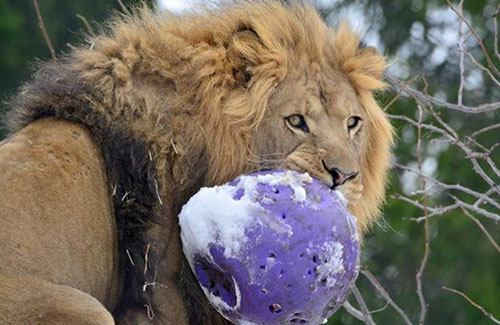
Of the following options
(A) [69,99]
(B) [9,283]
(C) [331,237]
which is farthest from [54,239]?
(C) [331,237]

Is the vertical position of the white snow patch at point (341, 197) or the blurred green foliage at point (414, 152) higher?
the white snow patch at point (341, 197)

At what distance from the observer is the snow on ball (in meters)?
4.82

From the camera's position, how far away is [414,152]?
1387 cm

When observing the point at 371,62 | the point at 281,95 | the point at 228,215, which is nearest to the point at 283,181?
the point at 228,215

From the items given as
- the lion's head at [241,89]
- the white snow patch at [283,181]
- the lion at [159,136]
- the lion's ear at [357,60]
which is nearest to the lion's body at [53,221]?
the lion at [159,136]

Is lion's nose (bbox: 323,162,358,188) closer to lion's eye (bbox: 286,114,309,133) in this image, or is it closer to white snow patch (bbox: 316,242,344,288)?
lion's eye (bbox: 286,114,309,133)

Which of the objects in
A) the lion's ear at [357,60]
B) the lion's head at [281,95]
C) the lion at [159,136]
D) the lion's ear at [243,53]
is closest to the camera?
the lion at [159,136]

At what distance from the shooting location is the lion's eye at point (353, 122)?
5.63 metres

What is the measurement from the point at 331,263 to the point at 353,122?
102cm

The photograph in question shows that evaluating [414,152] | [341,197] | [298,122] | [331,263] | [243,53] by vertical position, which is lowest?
[414,152]

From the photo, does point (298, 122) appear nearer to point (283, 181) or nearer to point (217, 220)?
point (283, 181)

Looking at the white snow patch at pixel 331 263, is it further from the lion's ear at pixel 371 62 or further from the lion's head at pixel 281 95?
the lion's ear at pixel 371 62

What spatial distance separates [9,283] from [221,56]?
159 centimetres

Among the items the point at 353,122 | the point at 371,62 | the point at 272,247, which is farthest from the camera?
the point at 371,62
